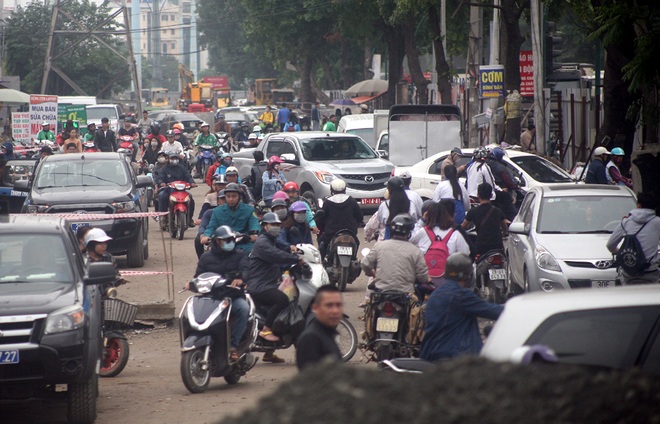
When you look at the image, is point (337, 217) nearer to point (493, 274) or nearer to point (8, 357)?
point (493, 274)

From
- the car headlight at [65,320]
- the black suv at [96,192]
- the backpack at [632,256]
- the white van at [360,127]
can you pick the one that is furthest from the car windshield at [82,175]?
the white van at [360,127]

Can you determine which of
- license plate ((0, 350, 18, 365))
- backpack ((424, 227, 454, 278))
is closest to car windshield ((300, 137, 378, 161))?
backpack ((424, 227, 454, 278))

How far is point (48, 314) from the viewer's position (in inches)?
320

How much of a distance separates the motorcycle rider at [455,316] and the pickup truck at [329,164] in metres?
13.8

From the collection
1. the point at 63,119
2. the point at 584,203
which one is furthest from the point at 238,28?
the point at 584,203

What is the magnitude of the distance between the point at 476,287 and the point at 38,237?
6.08 m

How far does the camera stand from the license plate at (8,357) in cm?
789

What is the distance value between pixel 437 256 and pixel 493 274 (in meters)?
2.36

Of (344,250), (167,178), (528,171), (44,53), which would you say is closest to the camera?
(344,250)

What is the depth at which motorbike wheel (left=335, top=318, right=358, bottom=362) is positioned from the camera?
10555mm

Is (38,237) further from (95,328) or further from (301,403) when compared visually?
(301,403)

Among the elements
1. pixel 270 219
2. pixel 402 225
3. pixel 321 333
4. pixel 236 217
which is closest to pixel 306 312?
pixel 270 219

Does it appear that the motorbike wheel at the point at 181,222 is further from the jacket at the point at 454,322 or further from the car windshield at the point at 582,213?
the jacket at the point at 454,322

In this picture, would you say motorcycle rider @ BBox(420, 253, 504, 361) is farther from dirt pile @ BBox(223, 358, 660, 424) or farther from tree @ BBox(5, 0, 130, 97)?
tree @ BBox(5, 0, 130, 97)
